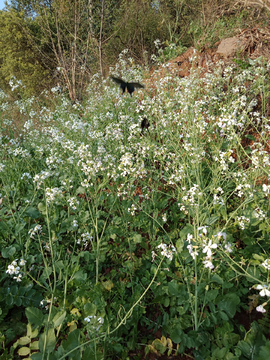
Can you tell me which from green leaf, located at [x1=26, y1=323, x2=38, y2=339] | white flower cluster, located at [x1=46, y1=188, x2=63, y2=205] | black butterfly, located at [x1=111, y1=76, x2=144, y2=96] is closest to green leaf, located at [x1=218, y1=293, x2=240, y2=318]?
green leaf, located at [x1=26, y1=323, x2=38, y2=339]

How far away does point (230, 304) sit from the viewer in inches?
58.6

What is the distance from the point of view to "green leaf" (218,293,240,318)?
4.83 feet

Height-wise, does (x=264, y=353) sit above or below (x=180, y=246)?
below

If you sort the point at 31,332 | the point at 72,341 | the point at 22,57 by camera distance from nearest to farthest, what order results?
the point at 72,341 < the point at 31,332 < the point at 22,57

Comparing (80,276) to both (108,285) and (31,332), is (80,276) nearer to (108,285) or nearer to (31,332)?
(108,285)

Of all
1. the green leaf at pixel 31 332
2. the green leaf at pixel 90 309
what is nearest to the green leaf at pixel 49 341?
the green leaf at pixel 90 309

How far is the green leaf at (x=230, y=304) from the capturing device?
1472 mm

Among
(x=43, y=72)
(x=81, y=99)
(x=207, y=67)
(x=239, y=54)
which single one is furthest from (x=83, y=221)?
(x=43, y=72)

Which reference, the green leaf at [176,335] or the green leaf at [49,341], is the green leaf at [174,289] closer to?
the green leaf at [176,335]

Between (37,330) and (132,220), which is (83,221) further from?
(37,330)

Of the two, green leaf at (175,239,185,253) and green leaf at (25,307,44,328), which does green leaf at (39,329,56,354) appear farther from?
green leaf at (175,239,185,253)

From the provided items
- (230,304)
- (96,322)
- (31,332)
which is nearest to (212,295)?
(230,304)

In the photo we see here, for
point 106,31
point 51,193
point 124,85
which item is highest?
point 106,31

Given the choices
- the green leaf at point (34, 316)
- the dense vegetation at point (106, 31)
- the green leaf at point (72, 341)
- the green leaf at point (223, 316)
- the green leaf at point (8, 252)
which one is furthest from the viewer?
the dense vegetation at point (106, 31)
